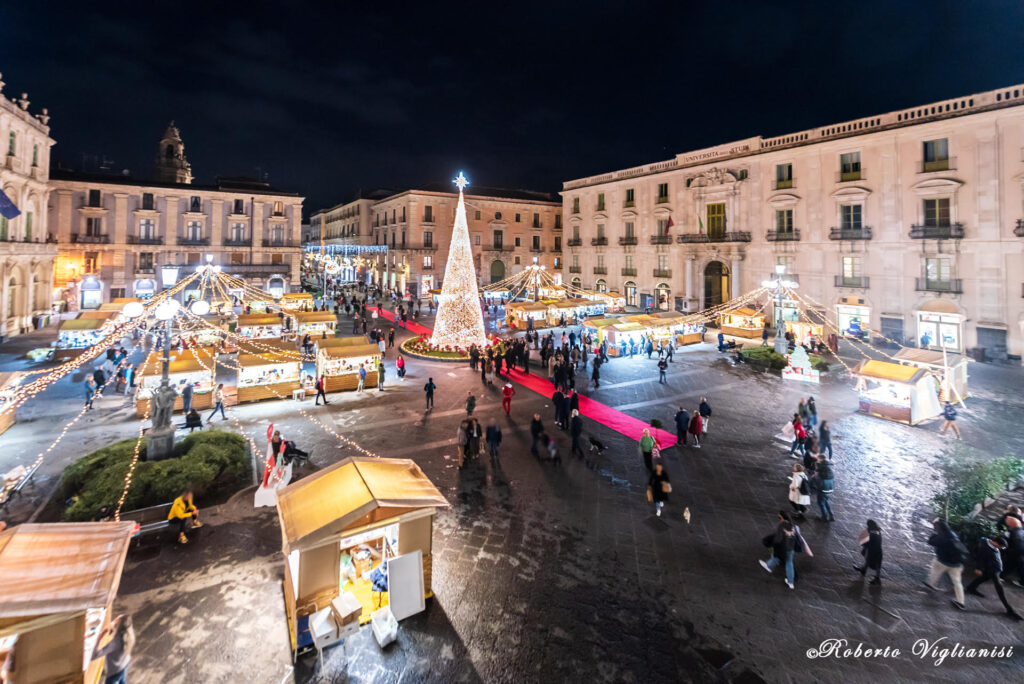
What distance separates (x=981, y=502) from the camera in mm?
8562

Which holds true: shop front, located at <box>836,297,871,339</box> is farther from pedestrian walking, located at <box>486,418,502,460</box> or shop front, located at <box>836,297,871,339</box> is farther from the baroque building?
the baroque building

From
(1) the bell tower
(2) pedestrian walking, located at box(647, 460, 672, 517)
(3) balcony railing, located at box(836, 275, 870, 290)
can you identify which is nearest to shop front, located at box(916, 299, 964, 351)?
(3) balcony railing, located at box(836, 275, 870, 290)

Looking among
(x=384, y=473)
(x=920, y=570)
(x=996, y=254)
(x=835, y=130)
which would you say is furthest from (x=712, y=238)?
(x=384, y=473)

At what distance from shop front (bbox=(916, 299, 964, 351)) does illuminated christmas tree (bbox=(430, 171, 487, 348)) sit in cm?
2289

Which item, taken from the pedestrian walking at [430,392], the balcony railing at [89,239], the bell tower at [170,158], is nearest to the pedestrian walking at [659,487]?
the pedestrian walking at [430,392]

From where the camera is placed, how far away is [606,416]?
14.5 metres

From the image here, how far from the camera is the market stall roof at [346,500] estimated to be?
18.5ft

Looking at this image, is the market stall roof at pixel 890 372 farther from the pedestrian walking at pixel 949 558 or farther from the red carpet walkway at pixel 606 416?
the pedestrian walking at pixel 949 558

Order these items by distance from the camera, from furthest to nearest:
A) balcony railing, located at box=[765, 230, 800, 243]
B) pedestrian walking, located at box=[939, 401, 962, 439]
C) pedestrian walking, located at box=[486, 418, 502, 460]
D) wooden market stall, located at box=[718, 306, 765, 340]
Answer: balcony railing, located at box=[765, 230, 800, 243]
wooden market stall, located at box=[718, 306, 765, 340]
pedestrian walking, located at box=[939, 401, 962, 439]
pedestrian walking, located at box=[486, 418, 502, 460]

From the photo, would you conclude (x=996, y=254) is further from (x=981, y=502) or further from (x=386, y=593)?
(x=386, y=593)

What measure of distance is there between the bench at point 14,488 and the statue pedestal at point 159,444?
2.12 meters

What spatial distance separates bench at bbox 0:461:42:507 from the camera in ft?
28.7

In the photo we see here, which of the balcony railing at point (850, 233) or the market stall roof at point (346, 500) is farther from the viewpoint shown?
the balcony railing at point (850, 233)

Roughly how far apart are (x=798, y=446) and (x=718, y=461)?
2.04m
